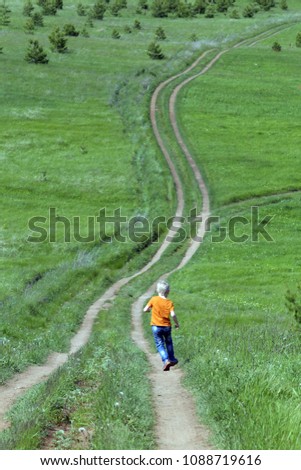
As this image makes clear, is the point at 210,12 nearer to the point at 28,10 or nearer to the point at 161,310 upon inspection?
the point at 28,10

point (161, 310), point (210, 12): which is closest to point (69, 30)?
point (210, 12)

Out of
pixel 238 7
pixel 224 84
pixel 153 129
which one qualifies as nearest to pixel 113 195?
pixel 153 129

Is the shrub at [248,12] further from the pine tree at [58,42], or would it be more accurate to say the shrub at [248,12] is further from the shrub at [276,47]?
the pine tree at [58,42]

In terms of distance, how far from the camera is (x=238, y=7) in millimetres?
145250

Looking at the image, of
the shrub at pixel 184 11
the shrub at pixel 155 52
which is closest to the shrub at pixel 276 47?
the shrub at pixel 155 52

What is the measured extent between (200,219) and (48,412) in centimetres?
4460

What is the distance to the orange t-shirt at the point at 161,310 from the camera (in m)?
20.4

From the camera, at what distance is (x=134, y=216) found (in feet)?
192

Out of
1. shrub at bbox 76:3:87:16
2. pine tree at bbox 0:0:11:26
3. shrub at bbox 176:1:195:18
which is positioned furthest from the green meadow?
shrub at bbox 76:3:87:16

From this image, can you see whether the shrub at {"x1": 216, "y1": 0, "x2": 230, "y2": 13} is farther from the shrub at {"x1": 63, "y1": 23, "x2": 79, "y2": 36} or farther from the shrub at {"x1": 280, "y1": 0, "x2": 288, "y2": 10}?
the shrub at {"x1": 63, "y1": 23, "x2": 79, "y2": 36}

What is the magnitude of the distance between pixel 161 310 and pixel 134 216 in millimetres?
38310

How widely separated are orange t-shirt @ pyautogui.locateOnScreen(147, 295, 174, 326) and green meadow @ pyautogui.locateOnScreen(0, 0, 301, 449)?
1.12 meters

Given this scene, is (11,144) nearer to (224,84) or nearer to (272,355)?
(224,84)

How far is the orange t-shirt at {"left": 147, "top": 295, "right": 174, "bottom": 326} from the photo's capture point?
66.8 ft
